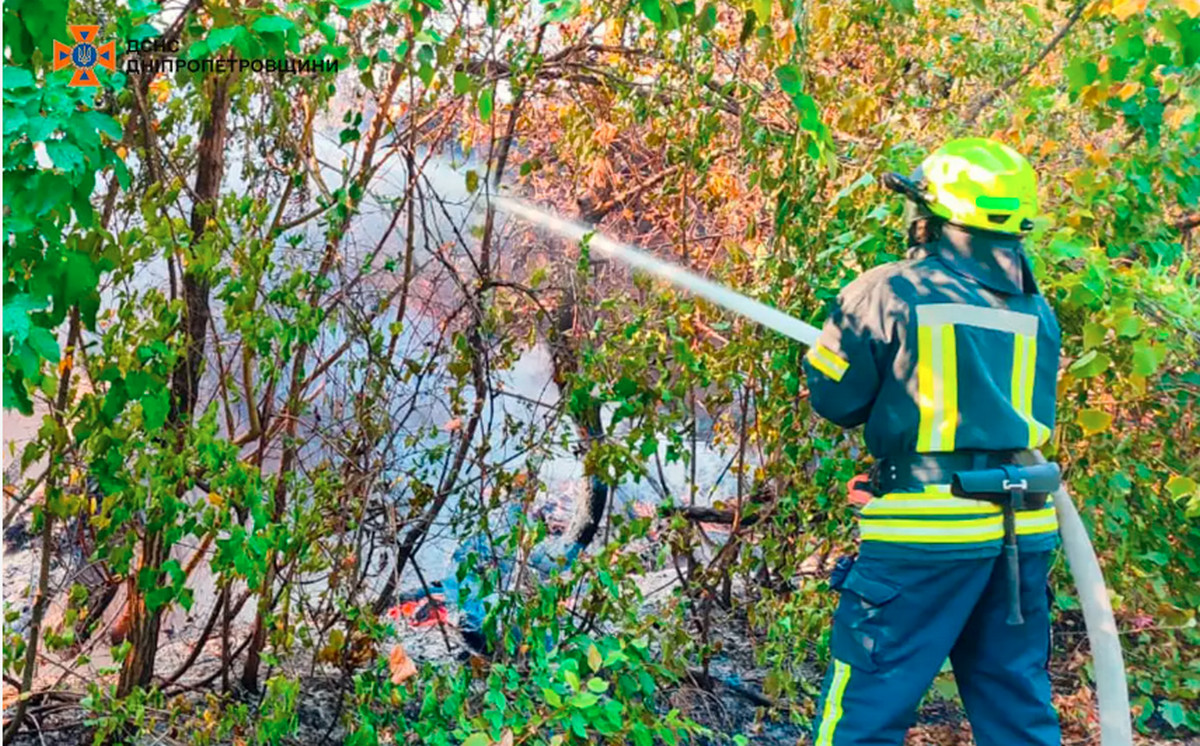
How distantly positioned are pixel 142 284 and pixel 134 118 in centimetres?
43

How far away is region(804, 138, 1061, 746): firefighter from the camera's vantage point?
94.0 inches

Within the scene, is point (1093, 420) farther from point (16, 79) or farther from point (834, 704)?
point (16, 79)

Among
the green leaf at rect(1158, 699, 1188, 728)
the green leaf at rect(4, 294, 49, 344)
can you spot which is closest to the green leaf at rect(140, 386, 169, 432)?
the green leaf at rect(4, 294, 49, 344)

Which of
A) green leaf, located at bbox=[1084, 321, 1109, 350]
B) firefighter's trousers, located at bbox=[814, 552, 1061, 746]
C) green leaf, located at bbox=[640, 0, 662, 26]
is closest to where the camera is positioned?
green leaf, located at bbox=[640, 0, 662, 26]

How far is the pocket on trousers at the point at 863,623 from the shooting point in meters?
2.38

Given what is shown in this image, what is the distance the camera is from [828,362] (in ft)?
8.16

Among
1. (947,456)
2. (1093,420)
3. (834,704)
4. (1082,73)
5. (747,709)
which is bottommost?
(747,709)

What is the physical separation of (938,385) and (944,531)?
0.34m

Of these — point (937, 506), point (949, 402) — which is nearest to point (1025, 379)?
point (949, 402)

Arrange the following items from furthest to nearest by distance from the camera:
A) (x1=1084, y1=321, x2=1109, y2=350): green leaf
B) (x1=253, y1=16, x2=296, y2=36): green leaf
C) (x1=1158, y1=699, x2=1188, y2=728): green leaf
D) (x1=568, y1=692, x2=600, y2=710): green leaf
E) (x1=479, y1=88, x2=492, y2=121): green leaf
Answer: (x1=1158, y1=699, x2=1188, y2=728): green leaf < (x1=1084, y1=321, x2=1109, y2=350): green leaf < (x1=479, y1=88, x2=492, y2=121): green leaf < (x1=568, y1=692, x2=600, y2=710): green leaf < (x1=253, y1=16, x2=296, y2=36): green leaf

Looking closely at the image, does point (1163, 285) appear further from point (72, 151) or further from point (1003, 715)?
point (72, 151)

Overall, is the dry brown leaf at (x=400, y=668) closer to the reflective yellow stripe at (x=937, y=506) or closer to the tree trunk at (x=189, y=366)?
the tree trunk at (x=189, y=366)

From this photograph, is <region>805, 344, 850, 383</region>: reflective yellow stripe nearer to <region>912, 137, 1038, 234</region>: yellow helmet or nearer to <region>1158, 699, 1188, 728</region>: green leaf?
<region>912, 137, 1038, 234</region>: yellow helmet

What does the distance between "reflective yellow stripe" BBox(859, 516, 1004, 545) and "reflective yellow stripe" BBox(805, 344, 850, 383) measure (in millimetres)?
374
